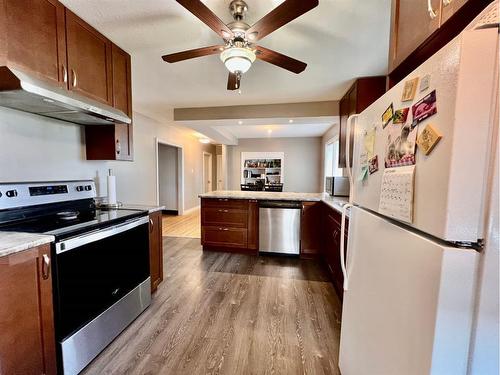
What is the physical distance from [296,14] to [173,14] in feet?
2.81

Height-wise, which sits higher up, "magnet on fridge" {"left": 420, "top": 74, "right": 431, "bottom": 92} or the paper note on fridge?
"magnet on fridge" {"left": 420, "top": 74, "right": 431, "bottom": 92}

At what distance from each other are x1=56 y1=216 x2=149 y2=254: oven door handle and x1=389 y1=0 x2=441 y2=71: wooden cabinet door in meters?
1.89

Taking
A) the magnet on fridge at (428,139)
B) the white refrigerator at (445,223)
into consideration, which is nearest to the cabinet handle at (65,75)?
the white refrigerator at (445,223)

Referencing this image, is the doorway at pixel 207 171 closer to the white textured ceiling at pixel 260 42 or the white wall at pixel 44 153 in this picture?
the white wall at pixel 44 153

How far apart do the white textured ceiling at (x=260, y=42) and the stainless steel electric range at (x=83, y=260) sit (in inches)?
51.8

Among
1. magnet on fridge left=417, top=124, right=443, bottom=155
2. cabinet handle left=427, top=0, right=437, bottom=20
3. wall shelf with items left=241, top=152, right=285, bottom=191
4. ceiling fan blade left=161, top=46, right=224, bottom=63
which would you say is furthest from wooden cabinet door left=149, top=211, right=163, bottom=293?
wall shelf with items left=241, top=152, right=285, bottom=191

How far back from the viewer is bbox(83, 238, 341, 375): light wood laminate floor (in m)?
1.51

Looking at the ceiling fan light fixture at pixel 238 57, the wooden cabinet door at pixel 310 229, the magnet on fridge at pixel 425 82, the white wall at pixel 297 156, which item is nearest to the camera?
the magnet on fridge at pixel 425 82

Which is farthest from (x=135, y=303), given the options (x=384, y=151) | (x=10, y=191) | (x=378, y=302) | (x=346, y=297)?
(x=384, y=151)

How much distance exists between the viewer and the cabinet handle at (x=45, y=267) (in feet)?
3.99

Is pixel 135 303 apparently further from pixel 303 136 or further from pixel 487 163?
pixel 303 136

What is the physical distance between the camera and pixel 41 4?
1.43 metres

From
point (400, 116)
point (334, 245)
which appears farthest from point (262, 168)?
point (400, 116)

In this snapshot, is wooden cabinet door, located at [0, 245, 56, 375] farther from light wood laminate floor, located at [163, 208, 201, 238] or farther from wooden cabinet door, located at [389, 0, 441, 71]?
light wood laminate floor, located at [163, 208, 201, 238]
